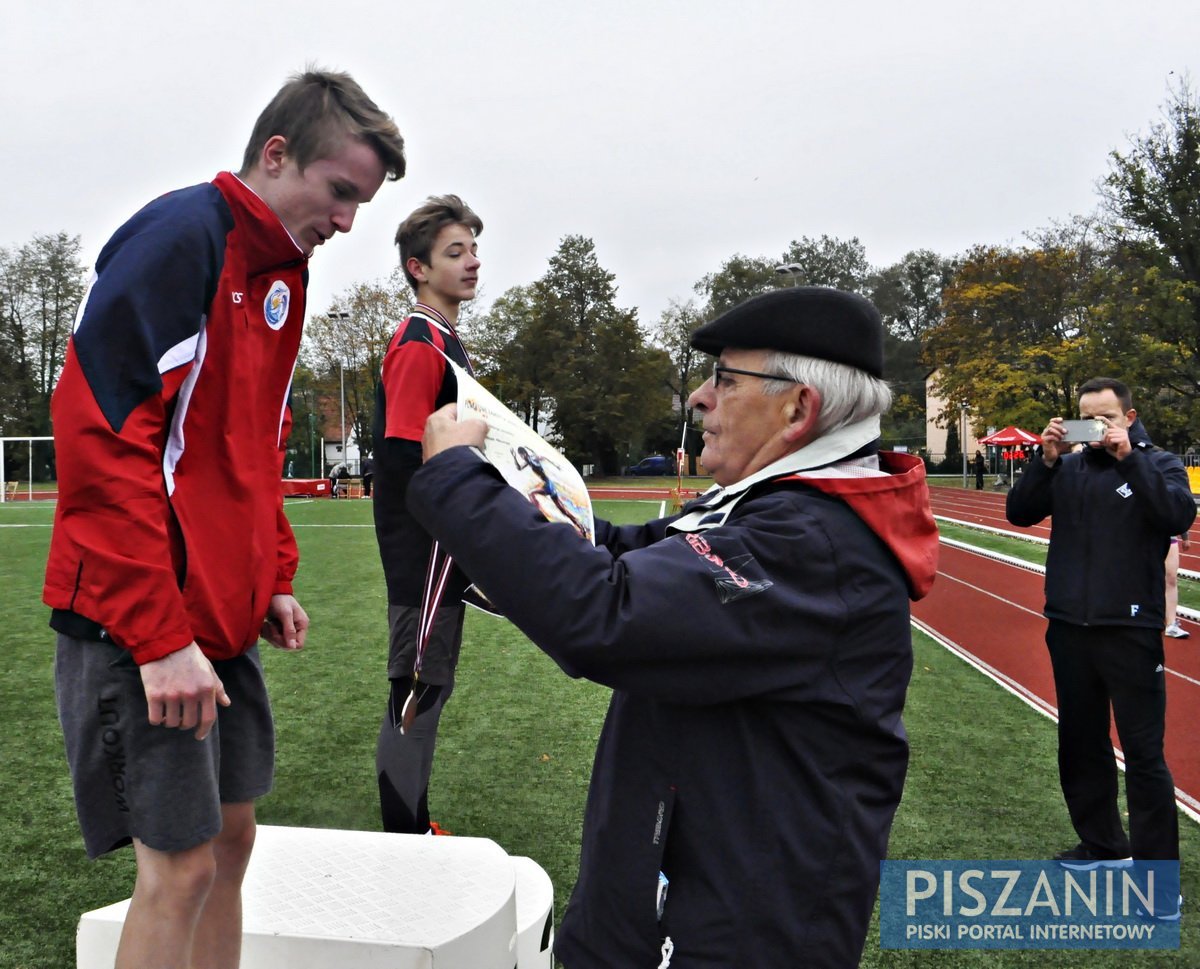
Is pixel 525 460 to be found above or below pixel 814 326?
below

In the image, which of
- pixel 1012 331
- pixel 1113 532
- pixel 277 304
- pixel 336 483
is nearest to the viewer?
pixel 277 304

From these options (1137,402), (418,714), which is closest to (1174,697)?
(418,714)

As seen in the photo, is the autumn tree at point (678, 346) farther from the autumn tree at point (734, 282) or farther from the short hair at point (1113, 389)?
the short hair at point (1113, 389)

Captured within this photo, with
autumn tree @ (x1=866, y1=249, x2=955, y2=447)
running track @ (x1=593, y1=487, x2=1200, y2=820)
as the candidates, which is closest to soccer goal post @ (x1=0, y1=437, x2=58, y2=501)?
running track @ (x1=593, y1=487, x2=1200, y2=820)

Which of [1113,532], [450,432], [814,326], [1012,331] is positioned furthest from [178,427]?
[1012,331]

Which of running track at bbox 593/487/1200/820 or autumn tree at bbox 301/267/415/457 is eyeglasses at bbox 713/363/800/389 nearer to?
running track at bbox 593/487/1200/820

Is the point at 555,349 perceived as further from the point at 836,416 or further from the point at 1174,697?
the point at 836,416

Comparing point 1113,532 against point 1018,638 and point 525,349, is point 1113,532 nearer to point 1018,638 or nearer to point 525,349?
point 1018,638

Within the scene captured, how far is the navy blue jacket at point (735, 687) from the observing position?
54.7 inches

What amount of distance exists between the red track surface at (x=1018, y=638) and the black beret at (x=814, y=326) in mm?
3952

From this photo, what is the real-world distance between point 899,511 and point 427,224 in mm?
2194

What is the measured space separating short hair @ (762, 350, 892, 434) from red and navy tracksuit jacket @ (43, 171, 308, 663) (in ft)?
3.49

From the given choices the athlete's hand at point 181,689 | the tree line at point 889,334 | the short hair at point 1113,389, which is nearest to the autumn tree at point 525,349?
the tree line at point 889,334

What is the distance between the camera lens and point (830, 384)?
158 cm
